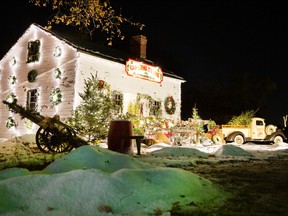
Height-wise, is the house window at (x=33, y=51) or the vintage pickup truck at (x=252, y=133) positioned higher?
the house window at (x=33, y=51)

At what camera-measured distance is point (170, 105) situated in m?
21.6

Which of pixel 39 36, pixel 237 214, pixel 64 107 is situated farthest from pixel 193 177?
pixel 39 36

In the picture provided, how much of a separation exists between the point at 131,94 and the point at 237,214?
16.3 metres

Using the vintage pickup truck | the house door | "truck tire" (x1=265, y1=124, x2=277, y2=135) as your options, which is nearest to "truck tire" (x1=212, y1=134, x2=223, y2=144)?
the vintage pickup truck

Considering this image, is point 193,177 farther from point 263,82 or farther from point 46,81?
point 263,82

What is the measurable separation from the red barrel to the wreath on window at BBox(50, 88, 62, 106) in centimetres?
834

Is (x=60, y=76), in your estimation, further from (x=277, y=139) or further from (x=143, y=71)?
A: (x=277, y=139)

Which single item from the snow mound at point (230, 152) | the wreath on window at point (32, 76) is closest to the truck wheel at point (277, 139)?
the snow mound at point (230, 152)

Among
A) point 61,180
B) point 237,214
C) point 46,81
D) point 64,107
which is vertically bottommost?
point 237,214

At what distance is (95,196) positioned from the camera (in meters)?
2.98

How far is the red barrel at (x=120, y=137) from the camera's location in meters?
9.20

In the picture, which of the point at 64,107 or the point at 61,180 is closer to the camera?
the point at 61,180

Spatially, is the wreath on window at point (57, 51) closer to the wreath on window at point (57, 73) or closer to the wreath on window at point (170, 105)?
the wreath on window at point (57, 73)

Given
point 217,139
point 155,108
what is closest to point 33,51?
point 155,108
